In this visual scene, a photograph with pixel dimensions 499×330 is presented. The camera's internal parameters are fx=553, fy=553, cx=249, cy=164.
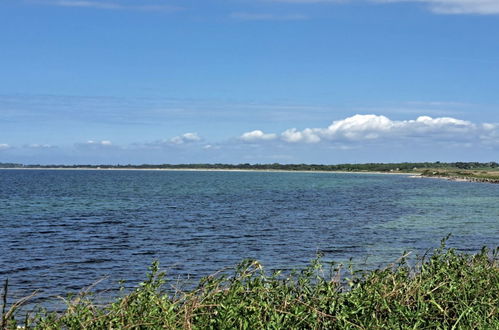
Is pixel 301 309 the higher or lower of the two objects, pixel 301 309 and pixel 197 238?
the higher

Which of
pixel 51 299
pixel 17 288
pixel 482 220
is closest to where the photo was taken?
pixel 51 299

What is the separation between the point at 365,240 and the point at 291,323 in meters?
30.2

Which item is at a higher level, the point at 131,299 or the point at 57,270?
the point at 131,299

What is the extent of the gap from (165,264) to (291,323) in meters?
20.2

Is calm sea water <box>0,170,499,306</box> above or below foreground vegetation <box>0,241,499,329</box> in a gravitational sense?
below

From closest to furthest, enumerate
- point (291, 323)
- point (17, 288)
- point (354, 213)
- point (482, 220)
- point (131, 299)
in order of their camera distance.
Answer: point (291, 323)
point (131, 299)
point (17, 288)
point (482, 220)
point (354, 213)

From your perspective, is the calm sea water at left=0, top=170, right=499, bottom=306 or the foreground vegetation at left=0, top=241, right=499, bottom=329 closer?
the foreground vegetation at left=0, top=241, right=499, bottom=329

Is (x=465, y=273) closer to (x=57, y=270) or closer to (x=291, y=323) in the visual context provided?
(x=291, y=323)

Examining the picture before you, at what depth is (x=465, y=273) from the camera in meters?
13.9

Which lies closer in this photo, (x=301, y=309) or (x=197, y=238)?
(x=301, y=309)

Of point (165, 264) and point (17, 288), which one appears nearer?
point (17, 288)

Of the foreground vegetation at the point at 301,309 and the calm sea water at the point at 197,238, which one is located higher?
the foreground vegetation at the point at 301,309

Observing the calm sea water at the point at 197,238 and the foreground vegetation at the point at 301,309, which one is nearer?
the foreground vegetation at the point at 301,309

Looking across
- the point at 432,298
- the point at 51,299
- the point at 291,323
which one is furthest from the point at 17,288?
the point at 432,298
